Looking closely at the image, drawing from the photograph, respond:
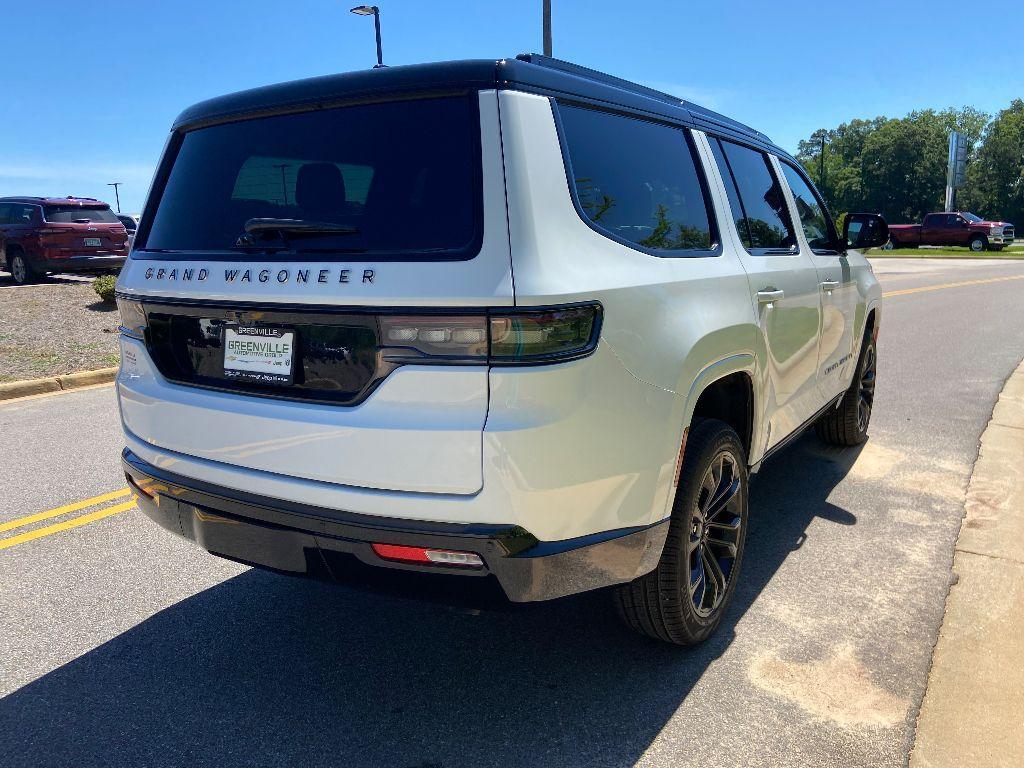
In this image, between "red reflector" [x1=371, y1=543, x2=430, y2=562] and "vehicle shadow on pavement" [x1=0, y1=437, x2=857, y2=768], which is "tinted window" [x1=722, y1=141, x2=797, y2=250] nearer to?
"vehicle shadow on pavement" [x1=0, y1=437, x2=857, y2=768]

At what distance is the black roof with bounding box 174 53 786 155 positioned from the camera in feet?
7.61

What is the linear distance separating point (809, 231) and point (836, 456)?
5.96 ft

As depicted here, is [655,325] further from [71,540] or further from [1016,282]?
[1016,282]

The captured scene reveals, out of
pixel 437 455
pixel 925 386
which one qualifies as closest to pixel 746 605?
pixel 437 455

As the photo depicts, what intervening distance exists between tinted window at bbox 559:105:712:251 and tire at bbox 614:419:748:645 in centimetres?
71

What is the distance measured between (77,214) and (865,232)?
50.1ft

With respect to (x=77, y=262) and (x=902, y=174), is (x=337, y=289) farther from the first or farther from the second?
(x=902, y=174)

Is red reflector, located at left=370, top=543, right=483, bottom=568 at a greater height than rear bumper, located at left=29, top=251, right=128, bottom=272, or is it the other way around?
rear bumper, located at left=29, top=251, right=128, bottom=272

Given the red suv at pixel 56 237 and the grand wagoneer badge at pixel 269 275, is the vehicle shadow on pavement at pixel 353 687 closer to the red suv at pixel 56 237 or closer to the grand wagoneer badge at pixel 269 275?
the grand wagoneer badge at pixel 269 275

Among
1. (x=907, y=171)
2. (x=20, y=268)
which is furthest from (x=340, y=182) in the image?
(x=907, y=171)

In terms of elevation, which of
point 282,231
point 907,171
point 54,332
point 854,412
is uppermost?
point 907,171

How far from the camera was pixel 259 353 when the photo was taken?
98.7 inches

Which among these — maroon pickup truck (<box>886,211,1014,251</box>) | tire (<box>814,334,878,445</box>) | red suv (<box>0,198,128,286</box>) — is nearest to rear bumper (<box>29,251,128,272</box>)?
red suv (<box>0,198,128,286</box>)

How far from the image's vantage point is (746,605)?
3455mm
